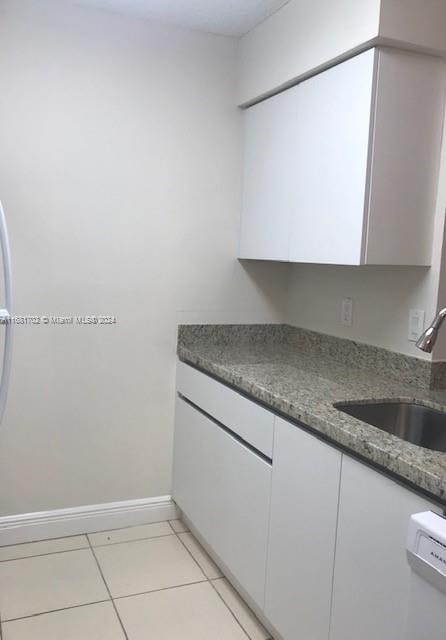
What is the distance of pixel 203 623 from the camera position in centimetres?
208

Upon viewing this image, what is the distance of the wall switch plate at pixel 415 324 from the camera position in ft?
6.83

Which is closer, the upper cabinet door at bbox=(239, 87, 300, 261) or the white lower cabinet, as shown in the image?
the white lower cabinet

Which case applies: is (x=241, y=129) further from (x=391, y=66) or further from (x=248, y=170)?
(x=391, y=66)

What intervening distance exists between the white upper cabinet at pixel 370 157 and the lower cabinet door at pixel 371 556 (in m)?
0.83

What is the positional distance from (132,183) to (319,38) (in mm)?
1005

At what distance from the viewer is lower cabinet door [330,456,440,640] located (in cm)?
130

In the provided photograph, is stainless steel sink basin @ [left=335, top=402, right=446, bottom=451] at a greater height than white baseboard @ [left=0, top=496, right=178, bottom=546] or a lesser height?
greater

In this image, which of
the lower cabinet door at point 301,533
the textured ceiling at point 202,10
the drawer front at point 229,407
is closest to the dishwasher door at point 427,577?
the lower cabinet door at point 301,533

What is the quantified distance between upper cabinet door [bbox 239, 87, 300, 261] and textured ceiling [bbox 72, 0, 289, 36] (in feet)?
1.13

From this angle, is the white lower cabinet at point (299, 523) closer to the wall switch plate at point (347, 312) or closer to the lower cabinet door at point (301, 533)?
the lower cabinet door at point (301, 533)

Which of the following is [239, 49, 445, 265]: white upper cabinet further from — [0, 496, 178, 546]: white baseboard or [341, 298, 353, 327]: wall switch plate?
[0, 496, 178, 546]: white baseboard

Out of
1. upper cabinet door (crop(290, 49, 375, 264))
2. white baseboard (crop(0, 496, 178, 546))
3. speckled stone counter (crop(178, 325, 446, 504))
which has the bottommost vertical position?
white baseboard (crop(0, 496, 178, 546))

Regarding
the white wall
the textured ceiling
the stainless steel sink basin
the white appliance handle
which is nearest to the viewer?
the stainless steel sink basin

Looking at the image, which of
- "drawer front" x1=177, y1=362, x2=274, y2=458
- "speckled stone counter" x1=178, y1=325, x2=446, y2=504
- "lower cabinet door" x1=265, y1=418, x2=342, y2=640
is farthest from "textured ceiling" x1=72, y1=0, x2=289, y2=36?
"lower cabinet door" x1=265, y1=418, x2=342, y2=640
